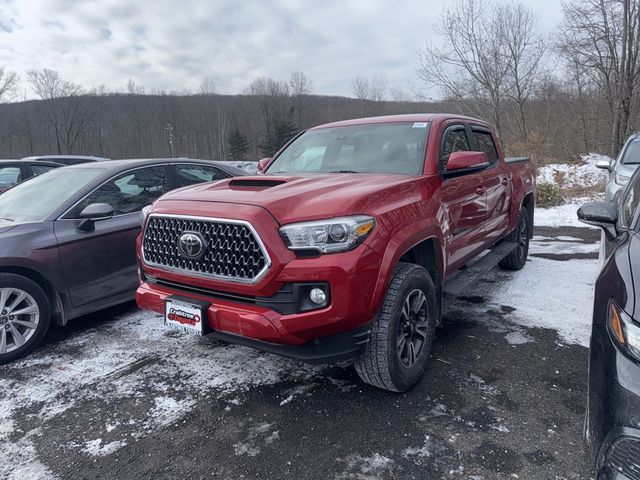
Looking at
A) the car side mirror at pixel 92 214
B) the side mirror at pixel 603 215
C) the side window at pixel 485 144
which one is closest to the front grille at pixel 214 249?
the car side mirror at pixel 92 214

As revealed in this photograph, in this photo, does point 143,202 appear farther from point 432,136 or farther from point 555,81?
point 555,81

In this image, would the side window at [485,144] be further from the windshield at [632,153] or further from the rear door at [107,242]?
the windshield at [632,153]

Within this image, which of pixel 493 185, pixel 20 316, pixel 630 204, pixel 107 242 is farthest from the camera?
pixel 493 185

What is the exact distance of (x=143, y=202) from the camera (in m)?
4.48

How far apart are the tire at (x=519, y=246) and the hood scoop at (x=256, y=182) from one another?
3577 mm

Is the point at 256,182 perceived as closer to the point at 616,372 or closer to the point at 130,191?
the point at 130,191

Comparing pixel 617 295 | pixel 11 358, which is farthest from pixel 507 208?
pixel 11 358

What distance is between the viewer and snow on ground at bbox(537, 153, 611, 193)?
45.5 ft

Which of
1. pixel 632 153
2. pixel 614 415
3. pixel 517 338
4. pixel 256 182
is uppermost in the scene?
pixel 256 182

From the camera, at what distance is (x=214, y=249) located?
100 inches

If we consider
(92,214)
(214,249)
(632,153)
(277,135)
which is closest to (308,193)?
(214,249)

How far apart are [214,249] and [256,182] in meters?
0.71

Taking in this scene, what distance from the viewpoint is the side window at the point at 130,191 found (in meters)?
4.11

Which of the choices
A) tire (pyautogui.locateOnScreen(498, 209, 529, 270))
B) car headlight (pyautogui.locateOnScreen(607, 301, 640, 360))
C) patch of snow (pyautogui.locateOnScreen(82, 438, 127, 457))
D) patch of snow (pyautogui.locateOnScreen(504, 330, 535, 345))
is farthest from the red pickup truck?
tire (pyautogui.locateOnScreen(498, 209, 529, 270))
